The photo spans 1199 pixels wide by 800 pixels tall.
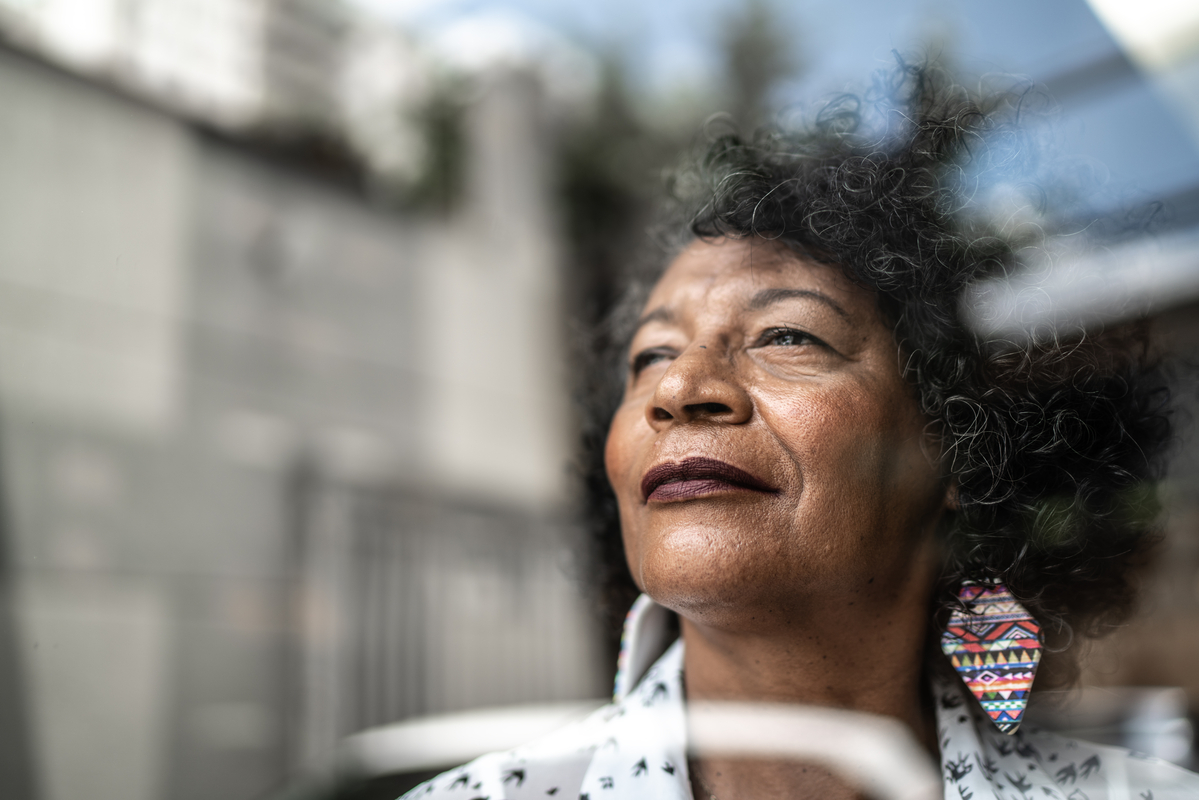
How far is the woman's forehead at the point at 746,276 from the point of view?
156 cm

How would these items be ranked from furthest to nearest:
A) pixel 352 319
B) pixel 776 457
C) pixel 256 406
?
pixel 352 319
pixel 256 406
pixel 776 457

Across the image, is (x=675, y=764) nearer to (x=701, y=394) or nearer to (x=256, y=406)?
(x=701, y=394)

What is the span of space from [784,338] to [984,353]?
353 mm

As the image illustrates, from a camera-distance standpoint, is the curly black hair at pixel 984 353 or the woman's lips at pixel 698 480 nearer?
the woman's lips at pixel 698 480

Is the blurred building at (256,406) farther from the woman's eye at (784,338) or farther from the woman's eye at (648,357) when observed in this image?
the woman's eye at (784,338)

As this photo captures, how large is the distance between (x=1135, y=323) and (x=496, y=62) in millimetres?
3066

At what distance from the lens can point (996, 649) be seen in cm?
156

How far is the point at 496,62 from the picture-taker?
13.3ft

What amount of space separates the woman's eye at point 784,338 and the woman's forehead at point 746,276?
0.26ft

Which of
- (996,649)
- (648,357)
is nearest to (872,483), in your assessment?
(996,649)

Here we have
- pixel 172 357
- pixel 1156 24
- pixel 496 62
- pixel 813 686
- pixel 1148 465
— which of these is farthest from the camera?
pixel 496 62

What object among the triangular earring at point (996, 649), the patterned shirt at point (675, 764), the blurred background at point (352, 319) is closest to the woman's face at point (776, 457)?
the triangular earring at point (996, 649)

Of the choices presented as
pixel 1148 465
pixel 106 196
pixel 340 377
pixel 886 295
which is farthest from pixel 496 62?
pixel 1148 465

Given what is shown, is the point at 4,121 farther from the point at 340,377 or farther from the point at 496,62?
the point at 496,62
